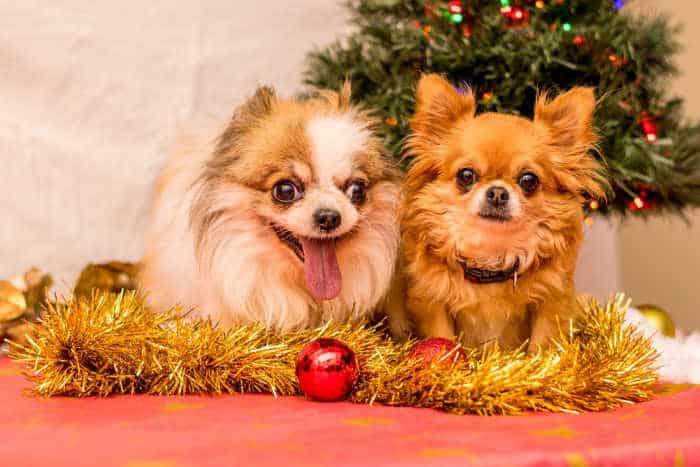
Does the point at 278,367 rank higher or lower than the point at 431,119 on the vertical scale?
lower

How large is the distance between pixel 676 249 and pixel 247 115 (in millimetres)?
2223

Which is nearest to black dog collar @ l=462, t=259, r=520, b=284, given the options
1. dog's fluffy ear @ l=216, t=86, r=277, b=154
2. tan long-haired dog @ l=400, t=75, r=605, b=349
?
tan long-haired dog @ l=400, t=75, r=605, b=349

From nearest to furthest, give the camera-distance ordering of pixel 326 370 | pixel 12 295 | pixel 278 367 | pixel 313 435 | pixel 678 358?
1. pixel 313 435
2. pixel 326 370
3. pixel 278 367
4. pixel 678 358
5. pixel 12 295

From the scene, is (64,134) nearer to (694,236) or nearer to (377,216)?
(377,216)

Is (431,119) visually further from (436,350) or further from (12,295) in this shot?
(12,295)

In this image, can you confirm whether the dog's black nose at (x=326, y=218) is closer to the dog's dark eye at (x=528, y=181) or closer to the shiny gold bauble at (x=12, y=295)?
the dog's dark eye at (x=528, y=181)

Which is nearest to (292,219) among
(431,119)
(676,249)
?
(431,119)

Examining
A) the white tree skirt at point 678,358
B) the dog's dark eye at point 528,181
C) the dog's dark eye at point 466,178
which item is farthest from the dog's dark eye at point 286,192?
the white tree skirt at point 678,358

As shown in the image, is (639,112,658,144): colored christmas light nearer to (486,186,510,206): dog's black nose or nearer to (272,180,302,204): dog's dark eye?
(486,186,510,206): dog's black nose

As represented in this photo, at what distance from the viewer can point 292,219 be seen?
1.57 meters

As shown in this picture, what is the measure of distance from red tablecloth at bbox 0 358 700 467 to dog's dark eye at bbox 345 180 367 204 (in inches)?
19.5

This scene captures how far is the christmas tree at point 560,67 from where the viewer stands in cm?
207

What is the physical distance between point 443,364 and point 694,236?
2.10 m

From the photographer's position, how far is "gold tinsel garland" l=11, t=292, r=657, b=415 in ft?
4.38
